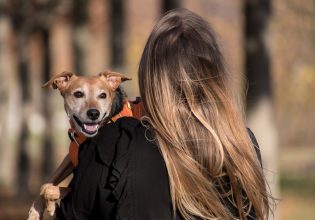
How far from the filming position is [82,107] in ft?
16.6

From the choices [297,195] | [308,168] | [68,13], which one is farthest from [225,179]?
[308,168]

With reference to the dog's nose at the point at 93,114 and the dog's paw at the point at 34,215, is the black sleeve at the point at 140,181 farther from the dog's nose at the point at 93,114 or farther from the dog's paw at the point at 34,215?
the dog's paw at the point at 34,215

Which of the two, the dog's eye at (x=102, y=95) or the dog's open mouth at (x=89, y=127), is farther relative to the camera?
the dog's eye at (x=102, y=95)

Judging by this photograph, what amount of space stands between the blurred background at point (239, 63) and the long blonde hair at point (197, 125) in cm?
658

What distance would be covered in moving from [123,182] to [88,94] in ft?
4.76

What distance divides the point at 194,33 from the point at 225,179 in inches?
26.1

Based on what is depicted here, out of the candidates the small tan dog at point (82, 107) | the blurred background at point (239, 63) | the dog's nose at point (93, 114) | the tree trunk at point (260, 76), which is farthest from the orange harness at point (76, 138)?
the tree trunk at point (260, 76)

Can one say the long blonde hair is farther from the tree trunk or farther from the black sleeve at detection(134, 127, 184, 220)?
the tree trunk

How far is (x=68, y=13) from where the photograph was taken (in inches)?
887

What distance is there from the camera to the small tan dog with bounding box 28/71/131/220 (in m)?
4.67

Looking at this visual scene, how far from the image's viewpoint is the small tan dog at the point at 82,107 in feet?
15.3

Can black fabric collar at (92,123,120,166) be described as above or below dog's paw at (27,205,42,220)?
above

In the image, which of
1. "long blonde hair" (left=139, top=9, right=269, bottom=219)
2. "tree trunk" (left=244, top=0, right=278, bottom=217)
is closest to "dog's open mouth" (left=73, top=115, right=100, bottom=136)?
"long blonde hair" (left=139, top=9, right=269, bottom=219)

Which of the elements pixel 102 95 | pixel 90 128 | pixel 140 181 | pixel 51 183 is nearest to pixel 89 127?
pixel 90 128
